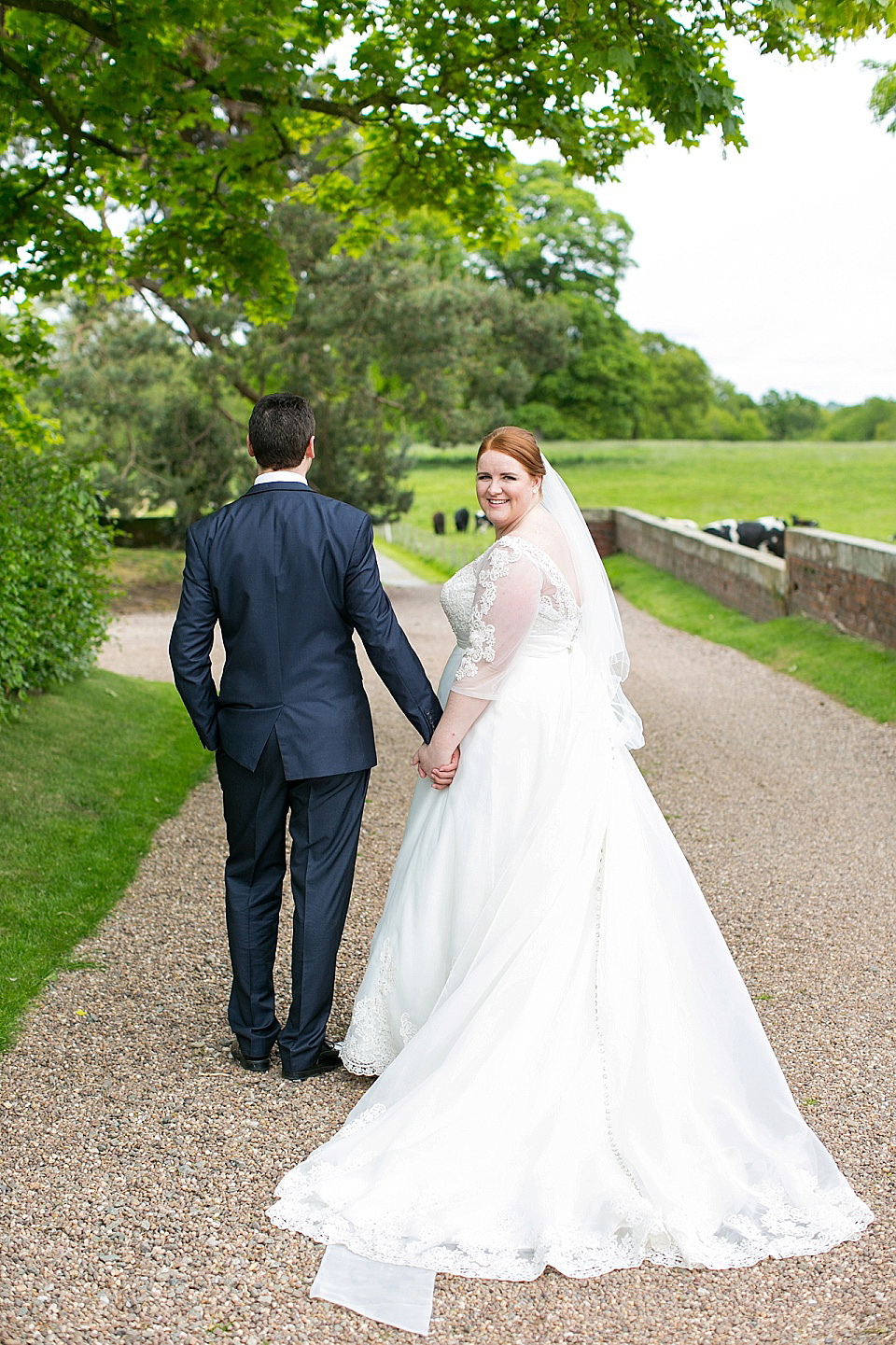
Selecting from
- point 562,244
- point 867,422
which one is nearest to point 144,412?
point 562,244

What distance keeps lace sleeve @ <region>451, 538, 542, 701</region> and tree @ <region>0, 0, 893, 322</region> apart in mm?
4157

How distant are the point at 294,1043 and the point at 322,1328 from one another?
4.31 feet

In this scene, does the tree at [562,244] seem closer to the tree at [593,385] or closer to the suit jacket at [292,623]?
the tree at [593,385]

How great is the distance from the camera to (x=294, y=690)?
3871 millimetres

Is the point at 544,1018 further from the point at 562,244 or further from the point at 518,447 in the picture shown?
the point at 562,244

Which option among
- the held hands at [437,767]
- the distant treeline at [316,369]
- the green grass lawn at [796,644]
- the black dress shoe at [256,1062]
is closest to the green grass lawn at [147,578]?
the distant treeline at [316,369]

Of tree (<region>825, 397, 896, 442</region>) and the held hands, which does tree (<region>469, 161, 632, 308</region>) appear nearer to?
tree (<region>825, 397, 896, 442</region>)

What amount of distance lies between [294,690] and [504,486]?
96cm

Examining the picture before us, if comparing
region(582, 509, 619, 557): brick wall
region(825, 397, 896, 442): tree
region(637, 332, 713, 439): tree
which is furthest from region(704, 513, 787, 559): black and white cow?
region(825, 397, 896, 442): tree

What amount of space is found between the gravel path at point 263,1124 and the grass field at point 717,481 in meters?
21.5

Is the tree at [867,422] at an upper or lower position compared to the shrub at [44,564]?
upper

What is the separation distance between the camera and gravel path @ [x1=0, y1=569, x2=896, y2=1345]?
9.48 ft

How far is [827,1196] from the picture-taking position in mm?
3365

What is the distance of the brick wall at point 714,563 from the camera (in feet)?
50.6
